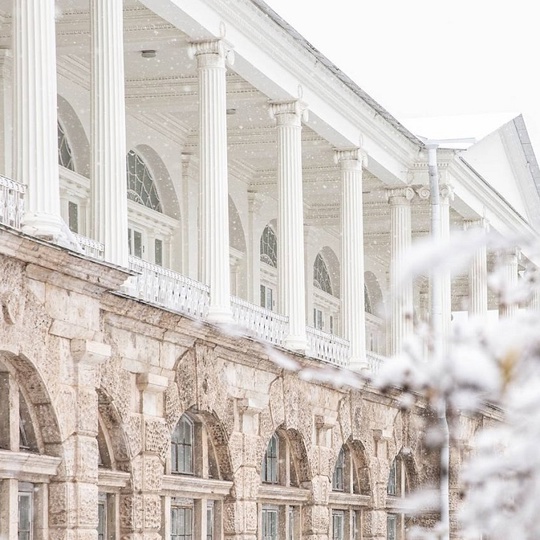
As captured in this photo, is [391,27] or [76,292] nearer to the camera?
[76,292]

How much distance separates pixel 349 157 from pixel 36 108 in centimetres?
1454

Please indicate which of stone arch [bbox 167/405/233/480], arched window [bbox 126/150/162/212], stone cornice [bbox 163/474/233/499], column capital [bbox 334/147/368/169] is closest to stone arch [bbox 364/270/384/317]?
column capital [bbox 334/147/368/169]

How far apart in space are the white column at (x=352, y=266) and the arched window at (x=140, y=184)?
3601 mm

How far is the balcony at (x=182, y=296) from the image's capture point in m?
15.8

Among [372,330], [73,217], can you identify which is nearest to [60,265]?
[73,217]

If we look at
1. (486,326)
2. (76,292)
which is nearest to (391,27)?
(76,292)

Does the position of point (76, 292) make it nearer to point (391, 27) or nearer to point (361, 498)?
point (361, 498)

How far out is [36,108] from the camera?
16.4 meters

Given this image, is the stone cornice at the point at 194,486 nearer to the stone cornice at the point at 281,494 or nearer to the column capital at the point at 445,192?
the stone cornice at the point at 281,494

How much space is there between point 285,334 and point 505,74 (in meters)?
104

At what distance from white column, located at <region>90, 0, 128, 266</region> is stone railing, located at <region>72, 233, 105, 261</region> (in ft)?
0.45

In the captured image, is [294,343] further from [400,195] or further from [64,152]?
[400,195]

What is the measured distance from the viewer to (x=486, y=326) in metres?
3.01

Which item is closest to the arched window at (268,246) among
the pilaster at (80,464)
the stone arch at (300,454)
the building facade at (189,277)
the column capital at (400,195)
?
the building facade at (189,277)
